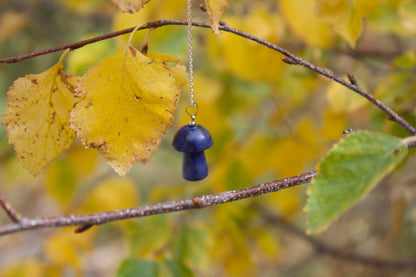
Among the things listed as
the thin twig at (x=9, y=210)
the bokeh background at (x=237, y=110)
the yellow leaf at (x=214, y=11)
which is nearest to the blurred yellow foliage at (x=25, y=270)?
the bokeh background at (x=237, y=110)

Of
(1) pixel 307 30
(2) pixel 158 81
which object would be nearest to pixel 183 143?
(2) pixel 158 81

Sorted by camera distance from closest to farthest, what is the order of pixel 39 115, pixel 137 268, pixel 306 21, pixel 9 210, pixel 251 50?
pixel 9 210, pixel 39 115, pixel 137 268, pixel 306 21, pixel 251 50

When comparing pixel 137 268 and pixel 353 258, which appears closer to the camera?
pixel 137 268

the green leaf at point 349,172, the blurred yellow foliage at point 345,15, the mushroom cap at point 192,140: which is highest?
the blurred yellow foliage at point 345,15

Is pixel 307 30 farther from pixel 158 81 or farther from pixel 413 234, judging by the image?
pixel 413 234

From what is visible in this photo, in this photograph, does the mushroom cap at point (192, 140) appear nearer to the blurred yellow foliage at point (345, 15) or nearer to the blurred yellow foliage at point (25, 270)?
the blurred yellow foliage at point (345, 15)

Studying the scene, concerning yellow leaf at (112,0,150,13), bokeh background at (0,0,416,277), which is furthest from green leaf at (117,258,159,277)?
yellow leaf at (112,0,150,13)

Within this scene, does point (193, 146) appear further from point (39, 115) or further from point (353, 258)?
point (353, 258)

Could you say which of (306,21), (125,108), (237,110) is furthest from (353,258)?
(125,108)
